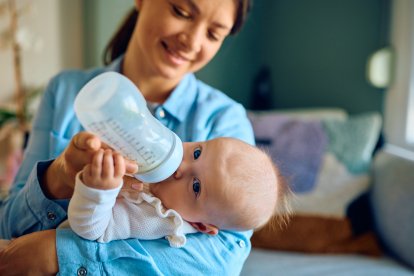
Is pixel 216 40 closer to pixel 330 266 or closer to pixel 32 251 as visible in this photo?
pixel 32 251

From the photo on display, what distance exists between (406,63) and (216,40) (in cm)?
152

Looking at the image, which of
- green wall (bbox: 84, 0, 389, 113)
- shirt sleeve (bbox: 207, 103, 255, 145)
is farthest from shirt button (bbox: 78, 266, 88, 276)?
green wall (bbox: 84, 0, 389, 113)

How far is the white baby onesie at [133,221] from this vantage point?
0.73m

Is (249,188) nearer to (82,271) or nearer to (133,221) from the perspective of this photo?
(133,221)

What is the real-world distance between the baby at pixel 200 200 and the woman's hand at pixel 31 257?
0.07m

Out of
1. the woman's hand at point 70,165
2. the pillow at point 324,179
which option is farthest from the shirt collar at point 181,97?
the pillow at point 324,179

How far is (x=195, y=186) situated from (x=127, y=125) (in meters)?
0.23

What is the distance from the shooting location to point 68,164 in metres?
0.72

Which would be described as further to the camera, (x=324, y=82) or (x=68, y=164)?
(x=324, y=82)

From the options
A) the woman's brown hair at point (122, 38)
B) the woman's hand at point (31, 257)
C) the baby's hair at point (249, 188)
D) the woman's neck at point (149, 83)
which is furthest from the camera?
the woman's brown hair at point (122, 38)

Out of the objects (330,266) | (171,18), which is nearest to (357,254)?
(330,266)

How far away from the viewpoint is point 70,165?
0.72 meters

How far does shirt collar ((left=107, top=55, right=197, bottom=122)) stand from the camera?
1065 mm

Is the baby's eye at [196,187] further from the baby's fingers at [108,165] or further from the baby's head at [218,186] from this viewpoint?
the baby's fingers at [108,165]
